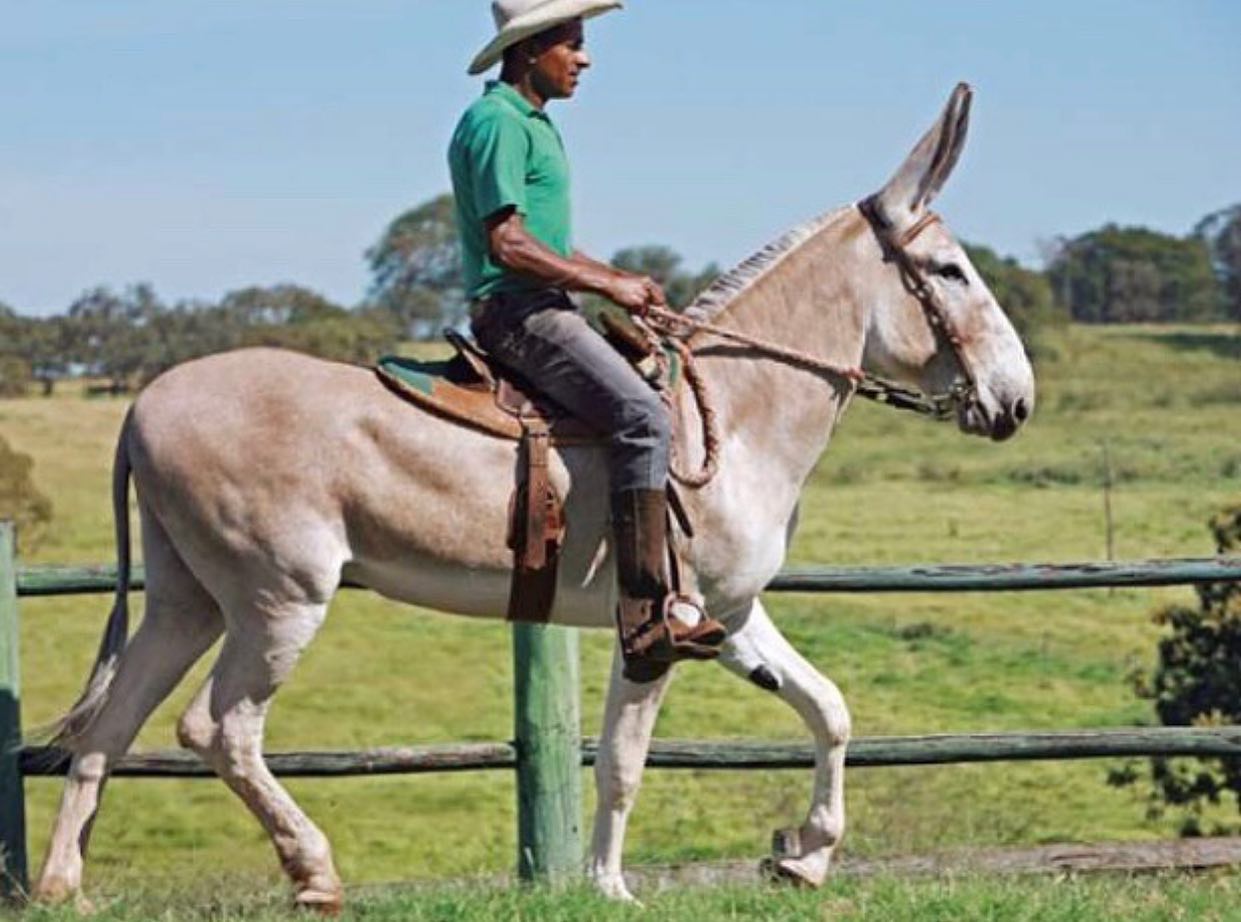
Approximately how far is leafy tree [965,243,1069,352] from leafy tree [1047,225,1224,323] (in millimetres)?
14708

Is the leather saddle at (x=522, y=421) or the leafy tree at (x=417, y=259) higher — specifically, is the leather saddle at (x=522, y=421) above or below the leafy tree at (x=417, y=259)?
Result: below

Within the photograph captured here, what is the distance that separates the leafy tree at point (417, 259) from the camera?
A: 89.2m

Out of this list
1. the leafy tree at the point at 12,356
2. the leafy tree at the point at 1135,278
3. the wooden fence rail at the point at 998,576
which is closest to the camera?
the wooden fence rail at the point at 998,576

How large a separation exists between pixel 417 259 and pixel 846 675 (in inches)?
2652

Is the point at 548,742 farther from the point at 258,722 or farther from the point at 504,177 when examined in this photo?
the point at 504,177

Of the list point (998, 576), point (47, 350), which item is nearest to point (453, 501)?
point (998, 576)

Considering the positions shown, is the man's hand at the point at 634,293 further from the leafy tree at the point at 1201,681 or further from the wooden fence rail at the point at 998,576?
the leafy tree at the point at 1201,681

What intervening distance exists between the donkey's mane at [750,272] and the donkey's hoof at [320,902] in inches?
82.3

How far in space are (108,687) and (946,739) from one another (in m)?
3.25

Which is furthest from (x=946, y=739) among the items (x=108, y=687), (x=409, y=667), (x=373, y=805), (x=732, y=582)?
(x=409, y=667)

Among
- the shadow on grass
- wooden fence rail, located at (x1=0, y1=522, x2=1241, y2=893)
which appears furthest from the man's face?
the shadow on grass

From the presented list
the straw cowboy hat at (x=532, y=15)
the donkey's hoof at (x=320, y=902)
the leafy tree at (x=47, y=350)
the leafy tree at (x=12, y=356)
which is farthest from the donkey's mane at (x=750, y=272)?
the leafy tree at (x=47, y=350)

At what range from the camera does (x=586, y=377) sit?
6.95 m

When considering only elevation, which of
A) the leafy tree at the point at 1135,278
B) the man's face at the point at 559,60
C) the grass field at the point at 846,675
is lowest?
the grass field at the point at 846,675
